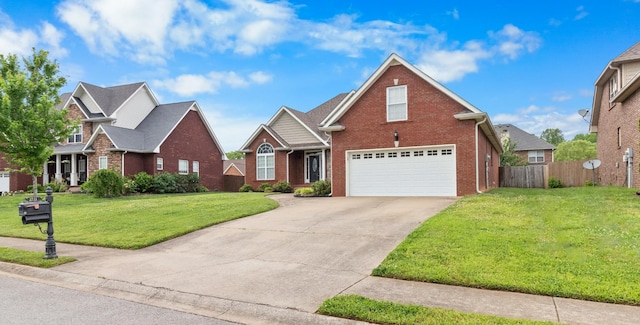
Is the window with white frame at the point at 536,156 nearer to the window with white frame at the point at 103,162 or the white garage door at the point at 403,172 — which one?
the white garage door at the point at 403,172

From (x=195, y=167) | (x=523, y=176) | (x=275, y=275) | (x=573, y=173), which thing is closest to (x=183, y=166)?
(x=195, y=167)

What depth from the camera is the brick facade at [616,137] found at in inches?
680

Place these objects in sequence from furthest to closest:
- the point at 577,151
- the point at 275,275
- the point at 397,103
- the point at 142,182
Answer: the point at 577,151 < the point at 142,182 < the point at 397,103 < the point at 275,275

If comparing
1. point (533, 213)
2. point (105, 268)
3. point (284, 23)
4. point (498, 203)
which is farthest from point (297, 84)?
point (105, 268)

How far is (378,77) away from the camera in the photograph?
17.8 metres

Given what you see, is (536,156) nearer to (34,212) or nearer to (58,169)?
(58,169)

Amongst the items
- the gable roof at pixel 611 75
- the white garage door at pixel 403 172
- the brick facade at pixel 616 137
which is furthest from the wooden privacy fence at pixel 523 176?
the white garage door at pixel 403 172

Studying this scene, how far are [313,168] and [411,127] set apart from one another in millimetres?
10733

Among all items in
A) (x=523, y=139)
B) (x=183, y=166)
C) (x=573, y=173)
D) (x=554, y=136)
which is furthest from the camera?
(x=554, y=136)

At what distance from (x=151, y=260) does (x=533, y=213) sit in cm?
928

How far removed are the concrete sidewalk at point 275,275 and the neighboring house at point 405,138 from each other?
19.4 ft

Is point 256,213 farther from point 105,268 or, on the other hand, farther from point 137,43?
point 137,43

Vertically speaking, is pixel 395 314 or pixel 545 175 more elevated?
pixel 545 175

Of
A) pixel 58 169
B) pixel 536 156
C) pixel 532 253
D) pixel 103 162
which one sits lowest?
pixel 532 253
